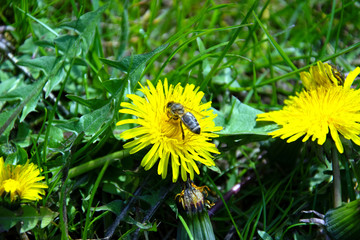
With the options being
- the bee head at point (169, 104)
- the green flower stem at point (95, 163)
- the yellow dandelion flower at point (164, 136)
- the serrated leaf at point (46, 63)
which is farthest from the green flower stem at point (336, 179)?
the serrated leaf at point (46, 63)

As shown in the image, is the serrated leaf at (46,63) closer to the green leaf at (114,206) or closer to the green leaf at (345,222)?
the green leaf at (114,206)

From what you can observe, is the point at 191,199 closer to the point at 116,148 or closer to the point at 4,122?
the point at 116,148

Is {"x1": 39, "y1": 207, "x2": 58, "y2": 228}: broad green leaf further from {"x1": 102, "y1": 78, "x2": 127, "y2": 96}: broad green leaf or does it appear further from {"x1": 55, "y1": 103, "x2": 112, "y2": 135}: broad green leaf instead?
{"x1": 102, "y1": 78, "x2": 127, "y2": 96}: broad green leaf

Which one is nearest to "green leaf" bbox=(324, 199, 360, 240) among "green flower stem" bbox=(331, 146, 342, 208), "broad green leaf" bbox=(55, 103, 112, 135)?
"green flower stem" bbox=(331, 146, 342, 208)

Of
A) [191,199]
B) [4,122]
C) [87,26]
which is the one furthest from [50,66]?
[191,199]

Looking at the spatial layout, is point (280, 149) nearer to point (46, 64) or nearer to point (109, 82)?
point (109, 82)

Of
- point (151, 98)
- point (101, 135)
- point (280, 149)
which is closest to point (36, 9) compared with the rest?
point (101, 135)

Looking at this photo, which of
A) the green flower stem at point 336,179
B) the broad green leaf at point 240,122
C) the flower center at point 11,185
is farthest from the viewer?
the broad green leaf at point 240,122
